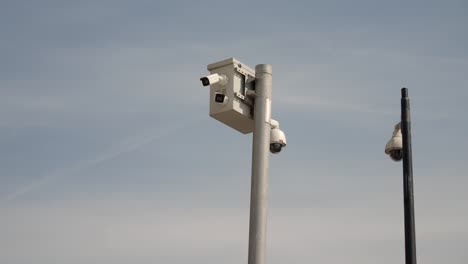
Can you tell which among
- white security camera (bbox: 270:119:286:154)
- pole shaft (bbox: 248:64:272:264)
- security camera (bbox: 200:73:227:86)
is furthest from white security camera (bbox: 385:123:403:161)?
security camera (bbox: 200:73:227:86)

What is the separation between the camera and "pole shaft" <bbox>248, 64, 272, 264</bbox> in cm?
880

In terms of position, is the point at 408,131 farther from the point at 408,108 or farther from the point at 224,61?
the point at 224,61

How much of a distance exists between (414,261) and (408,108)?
6.20 feet

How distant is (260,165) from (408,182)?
7.42ft

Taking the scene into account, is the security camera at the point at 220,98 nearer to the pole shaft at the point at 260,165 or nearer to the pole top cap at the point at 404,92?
the pole shaft at the point at 260,165

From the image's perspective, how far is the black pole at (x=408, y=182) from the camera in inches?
404

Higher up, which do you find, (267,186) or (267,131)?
(267,131)

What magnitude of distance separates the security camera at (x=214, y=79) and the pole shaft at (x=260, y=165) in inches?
14.5

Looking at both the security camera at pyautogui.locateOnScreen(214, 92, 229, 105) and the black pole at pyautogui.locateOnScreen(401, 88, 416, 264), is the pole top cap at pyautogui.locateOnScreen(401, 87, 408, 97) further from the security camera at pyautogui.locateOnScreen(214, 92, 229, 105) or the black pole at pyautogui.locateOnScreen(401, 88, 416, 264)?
the security camera at pyautogui.locateOnScreen(214, 92, 229, 105)

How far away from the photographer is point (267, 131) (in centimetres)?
929

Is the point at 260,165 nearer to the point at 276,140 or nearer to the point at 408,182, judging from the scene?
the point at 276,140

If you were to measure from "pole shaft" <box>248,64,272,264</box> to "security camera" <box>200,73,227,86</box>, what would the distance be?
368 mm

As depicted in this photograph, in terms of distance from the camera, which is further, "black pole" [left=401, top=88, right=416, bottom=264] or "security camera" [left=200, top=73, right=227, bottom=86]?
"black pole" [left=401, top=88, right=416, bottom=264]

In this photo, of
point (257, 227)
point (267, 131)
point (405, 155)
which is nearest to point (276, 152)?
point (267, 131)
